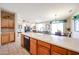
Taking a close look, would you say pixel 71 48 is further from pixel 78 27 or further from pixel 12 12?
pixel 12 12

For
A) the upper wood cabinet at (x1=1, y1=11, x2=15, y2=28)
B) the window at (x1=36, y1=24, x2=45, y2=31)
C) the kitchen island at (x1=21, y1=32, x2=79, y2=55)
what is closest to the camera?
the kitchen island at (x1=21, y1=32, x2=79, y2=55)

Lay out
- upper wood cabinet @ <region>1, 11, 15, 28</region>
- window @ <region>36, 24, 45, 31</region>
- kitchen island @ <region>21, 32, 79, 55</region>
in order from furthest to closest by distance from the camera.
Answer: window @ <region>36, 24, 45, 31</region> → upper wood cabinet @ <region>1, 11, 15, 28</region> → kitchen island @ <region>21, 32, 79, 55</region>

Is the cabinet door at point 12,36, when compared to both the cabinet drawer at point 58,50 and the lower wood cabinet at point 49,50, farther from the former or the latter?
the cabinet drawer at point 58,50

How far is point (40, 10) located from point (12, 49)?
2.73ft

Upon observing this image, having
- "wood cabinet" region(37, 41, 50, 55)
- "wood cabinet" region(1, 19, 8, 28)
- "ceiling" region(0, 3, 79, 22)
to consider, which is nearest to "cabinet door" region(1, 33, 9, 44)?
"wood cabinet" region(1, 19, 8, 28)

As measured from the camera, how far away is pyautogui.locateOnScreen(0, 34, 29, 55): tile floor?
6.86 ft

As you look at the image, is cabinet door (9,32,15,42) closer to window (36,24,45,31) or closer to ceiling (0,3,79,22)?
ceiling (0,3,79,22)

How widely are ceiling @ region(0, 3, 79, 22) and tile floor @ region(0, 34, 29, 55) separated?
1.54ft

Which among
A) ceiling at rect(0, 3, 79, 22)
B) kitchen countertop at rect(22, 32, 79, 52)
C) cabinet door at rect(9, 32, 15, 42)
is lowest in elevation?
kitchen countertop at rect(22, 32, 79, 52)

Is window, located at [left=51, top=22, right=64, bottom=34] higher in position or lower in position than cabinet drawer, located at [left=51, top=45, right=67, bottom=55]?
higher

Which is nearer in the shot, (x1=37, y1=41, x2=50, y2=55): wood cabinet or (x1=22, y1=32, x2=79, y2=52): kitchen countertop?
(x1=22, y1=32, x2=79, y2=52): kitchen countertop

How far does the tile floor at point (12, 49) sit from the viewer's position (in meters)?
2.09

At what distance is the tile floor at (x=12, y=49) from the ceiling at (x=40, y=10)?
469 millimetres

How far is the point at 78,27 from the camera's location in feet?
6.55
